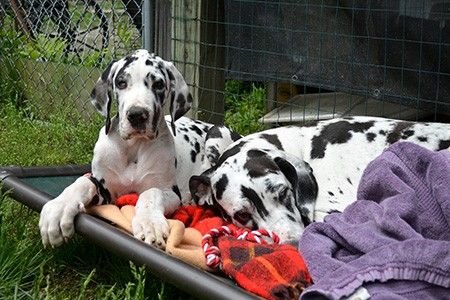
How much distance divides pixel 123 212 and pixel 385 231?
161cm

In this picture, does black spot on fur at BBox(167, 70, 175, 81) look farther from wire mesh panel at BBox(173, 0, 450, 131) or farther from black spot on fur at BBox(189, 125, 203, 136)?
wire mesh panel at BBox(173, 0, 450, 131)

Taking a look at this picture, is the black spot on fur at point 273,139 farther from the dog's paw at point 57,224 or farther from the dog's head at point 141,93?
the dog's paw at point 57,224

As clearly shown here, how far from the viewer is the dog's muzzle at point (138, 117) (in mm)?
3836

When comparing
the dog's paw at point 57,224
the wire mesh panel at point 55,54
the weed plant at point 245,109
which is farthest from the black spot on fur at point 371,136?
the wire mesh panel at point 55,54

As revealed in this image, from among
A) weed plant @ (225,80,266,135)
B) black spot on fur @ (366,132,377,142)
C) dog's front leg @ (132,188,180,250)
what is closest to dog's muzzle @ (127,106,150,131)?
dog's front leg @ (132,188,180,250)

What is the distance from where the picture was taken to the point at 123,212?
3.92 metres

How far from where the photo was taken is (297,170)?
12.9ft

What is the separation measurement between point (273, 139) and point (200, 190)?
53 centimetres

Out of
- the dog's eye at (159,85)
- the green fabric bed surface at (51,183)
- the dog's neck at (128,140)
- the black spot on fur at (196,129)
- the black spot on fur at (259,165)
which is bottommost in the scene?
the green fabric bed surface at (51,183)

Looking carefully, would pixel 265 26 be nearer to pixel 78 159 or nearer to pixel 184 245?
pixel 78 159

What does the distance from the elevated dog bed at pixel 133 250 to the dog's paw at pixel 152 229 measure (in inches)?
3.6

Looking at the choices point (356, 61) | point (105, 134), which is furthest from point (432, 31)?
point (105, 134)

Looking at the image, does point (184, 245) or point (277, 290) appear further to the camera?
point (184, 245)

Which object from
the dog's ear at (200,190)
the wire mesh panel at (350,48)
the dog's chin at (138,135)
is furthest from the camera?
the wire mesh panel at (350,48)
